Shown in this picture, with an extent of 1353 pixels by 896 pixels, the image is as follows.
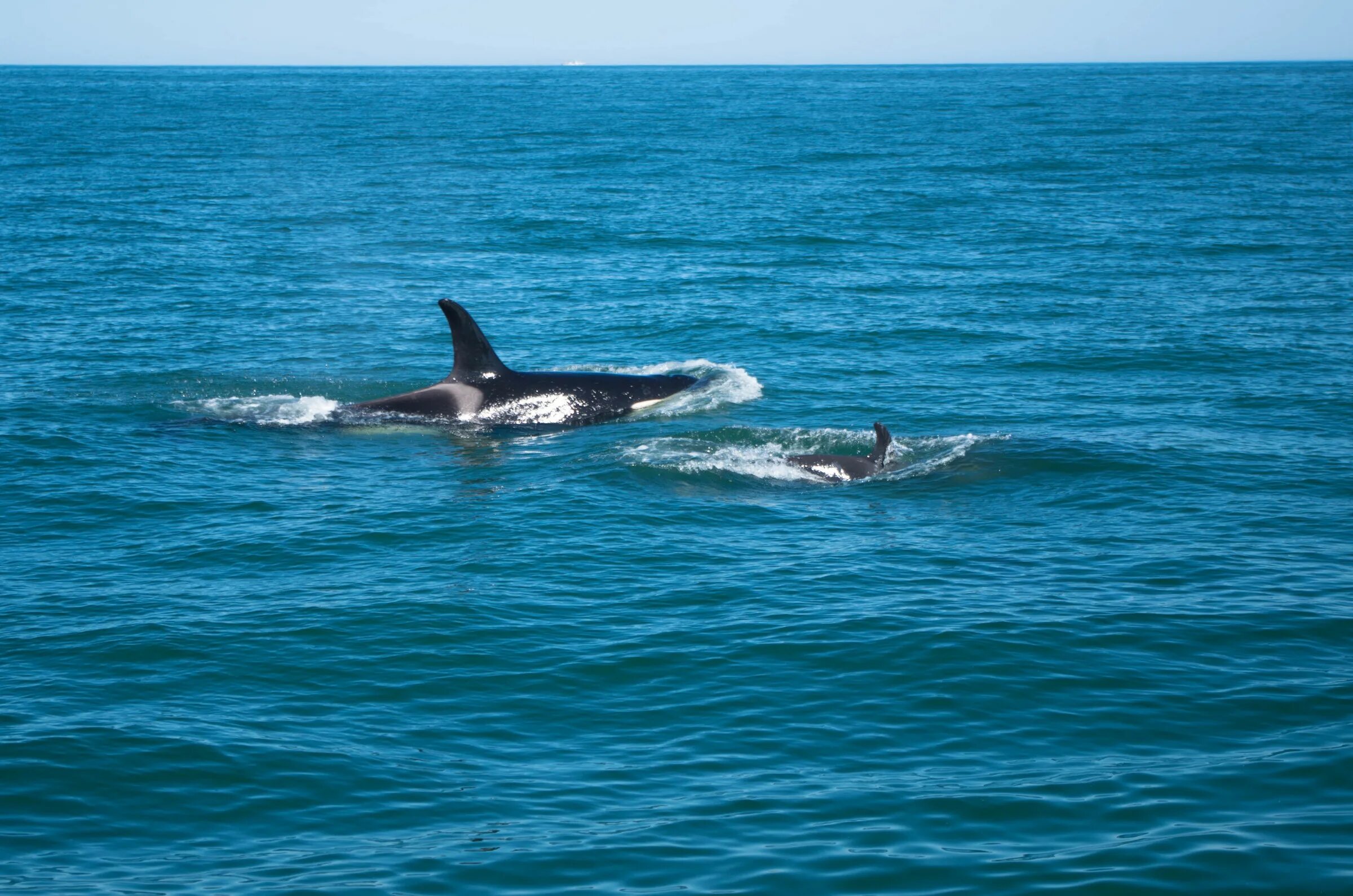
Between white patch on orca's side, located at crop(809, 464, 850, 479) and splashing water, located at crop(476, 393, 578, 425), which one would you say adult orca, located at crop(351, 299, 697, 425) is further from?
white patch on orca's side, located at crop(809, 464, 850, 479)

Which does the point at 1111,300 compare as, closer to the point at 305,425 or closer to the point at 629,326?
the point at 629,326

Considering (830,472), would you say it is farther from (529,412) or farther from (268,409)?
(268,409)

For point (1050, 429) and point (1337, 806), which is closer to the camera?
point (1337, 806)

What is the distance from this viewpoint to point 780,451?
824 inches

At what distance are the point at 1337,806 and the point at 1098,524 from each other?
7616 millimetres

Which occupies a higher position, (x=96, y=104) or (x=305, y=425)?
(x=96, y=104)

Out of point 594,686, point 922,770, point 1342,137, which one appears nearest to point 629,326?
point 594,686

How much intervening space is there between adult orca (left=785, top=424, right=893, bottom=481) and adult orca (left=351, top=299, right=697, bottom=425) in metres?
4.73

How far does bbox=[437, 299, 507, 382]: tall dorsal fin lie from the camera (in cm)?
2256

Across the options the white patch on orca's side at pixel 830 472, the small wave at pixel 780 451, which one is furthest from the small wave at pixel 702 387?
the white patch on orca's side at pixel 830 472

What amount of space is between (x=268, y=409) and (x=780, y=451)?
30.6 ft

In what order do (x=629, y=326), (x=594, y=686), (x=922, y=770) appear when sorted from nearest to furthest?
(x=922, y=770) → (x=594, y=686) → (x=629, y=326)

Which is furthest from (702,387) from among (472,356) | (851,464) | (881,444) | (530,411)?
(881,444)

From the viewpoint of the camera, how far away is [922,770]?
11062mm
